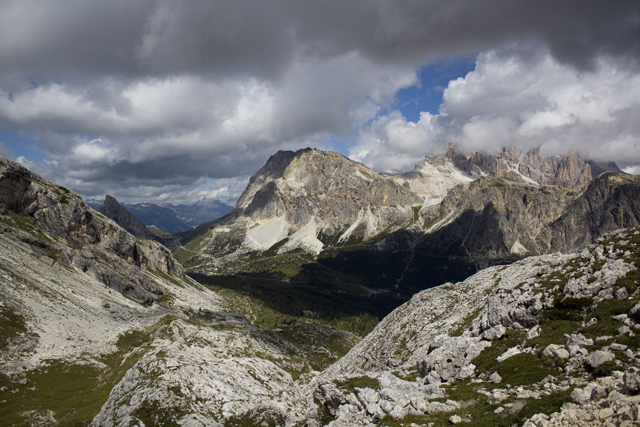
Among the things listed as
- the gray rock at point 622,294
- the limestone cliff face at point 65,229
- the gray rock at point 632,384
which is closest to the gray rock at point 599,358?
the gray rock at point 632,384

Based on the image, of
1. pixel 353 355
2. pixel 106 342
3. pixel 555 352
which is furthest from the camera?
pixel 106 342

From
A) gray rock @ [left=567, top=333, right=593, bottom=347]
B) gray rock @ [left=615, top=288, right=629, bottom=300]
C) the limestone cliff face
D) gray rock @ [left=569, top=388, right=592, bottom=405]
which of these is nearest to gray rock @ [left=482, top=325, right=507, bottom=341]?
gray rock @ [left=567, top=333, right=593, bottom=347]

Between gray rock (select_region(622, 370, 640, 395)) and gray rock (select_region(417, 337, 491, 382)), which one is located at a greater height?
gray rock (select_region(622, 370, 640, 395))

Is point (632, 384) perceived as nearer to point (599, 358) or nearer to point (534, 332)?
point (599, 358)

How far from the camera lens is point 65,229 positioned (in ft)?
559

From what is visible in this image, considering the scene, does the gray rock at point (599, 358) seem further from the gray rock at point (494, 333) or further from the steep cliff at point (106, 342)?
the steep cliff at point (106, 342)

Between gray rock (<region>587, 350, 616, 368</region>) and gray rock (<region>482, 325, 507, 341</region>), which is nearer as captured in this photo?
gray rock (<region>587, 350, 616, 368</region>)

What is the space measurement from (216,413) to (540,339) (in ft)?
183

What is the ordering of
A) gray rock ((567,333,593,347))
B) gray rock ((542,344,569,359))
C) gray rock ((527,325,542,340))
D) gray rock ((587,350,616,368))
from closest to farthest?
1. gray rock ((587,350,616,368))
2. gray rock ((567,333,593,347))
3. gray rock ((542,344,569,359))
4. gray rock ((527,325,542,340))

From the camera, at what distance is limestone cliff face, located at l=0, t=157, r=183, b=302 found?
14562 cm

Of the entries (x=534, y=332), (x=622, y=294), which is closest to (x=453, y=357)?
(x=534, y=332)

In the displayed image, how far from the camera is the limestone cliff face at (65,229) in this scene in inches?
5733

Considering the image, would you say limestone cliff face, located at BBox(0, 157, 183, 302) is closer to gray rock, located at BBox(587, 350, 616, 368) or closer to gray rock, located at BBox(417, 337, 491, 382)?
gray rock, located at BBox(417, 337, 491, 382)

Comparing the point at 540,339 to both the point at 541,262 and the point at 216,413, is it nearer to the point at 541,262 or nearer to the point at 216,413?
the point at 541,262
